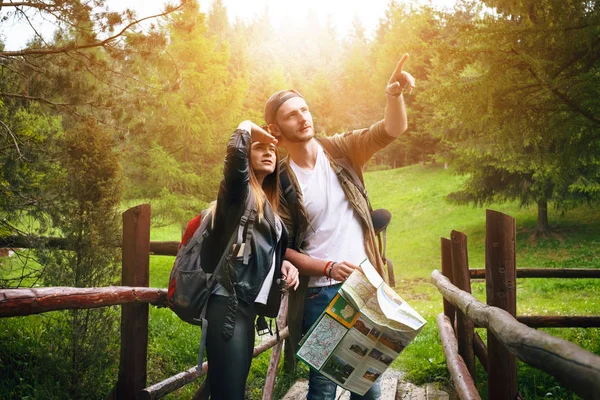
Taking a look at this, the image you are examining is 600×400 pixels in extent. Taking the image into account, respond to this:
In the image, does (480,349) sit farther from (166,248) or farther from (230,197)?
(166,248)

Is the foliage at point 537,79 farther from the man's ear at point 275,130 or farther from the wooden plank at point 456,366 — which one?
the man's ear at point 275,130

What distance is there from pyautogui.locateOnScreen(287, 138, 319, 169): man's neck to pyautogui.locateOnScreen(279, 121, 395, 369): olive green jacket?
6 cm

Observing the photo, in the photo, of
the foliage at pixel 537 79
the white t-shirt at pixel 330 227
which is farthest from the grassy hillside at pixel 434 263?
the white t-shirt at pixel 330 227

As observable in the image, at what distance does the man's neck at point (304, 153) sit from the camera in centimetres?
316

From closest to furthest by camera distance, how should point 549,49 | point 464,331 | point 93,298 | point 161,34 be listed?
point 93,298 < point 464,331 < point 549,49 < point 161,34

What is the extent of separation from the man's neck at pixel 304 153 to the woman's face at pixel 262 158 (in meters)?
0.36

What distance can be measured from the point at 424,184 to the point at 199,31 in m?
16.0

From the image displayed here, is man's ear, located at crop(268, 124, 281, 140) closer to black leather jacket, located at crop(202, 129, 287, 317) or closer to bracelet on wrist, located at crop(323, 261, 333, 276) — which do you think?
black leather jacket, located at crop(202, 129, 287, 317)

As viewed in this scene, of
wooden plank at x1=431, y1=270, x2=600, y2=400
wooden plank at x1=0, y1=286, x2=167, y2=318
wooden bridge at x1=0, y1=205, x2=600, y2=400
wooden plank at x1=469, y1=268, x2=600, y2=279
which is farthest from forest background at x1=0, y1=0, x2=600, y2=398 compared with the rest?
wooden plank at x1=431, y1=270, x2=600, y2=400

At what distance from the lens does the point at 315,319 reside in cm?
305

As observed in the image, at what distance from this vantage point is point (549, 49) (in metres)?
5.12

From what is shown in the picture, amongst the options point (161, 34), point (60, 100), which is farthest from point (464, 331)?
point (60, 100)

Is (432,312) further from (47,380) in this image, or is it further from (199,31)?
(199,31)

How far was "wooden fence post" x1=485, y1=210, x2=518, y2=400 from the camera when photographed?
287 cm
